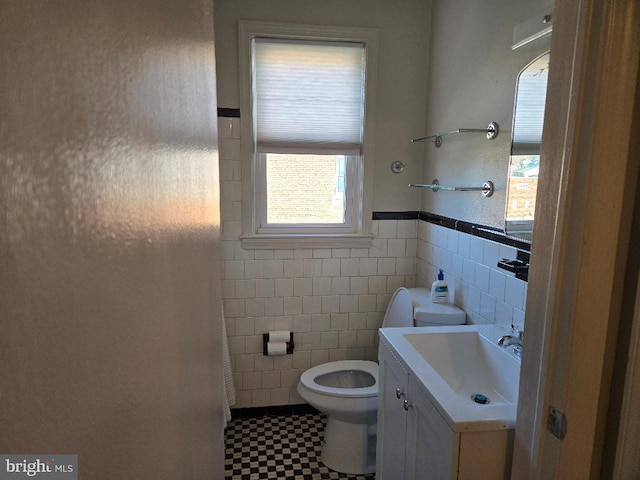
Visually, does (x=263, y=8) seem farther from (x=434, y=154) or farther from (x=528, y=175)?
(x=528, y=175)

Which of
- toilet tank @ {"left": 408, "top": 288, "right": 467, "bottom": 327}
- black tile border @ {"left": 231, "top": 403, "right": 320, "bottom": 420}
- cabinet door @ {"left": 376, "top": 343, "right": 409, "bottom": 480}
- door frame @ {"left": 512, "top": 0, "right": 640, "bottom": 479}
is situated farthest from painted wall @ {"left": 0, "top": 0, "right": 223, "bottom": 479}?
black tile border @ {"left": 231, "top": 403, "right": 320, "bottom": 420}

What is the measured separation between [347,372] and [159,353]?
2.21 m

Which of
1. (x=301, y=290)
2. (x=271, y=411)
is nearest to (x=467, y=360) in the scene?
(x=301, y=290)

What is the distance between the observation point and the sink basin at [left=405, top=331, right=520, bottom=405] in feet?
5.22

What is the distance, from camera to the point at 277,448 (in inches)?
96.3

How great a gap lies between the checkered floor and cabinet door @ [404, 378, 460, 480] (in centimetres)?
92

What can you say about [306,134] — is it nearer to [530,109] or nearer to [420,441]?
[530,109]

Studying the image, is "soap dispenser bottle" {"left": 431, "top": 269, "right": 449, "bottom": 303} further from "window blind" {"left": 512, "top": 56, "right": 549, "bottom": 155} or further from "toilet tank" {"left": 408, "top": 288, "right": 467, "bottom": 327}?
"window blind" {"left": 512, "top": 56, "right": 549, "bottom": 155}

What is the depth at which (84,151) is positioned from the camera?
27 centimetres

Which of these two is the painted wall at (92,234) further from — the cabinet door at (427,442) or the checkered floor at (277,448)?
the checkered floor at (277,448)

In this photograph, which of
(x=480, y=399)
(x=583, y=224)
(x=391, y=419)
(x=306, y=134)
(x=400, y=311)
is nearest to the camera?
(x=583, y=224)

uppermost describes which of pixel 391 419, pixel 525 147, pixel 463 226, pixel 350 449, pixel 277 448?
pixel 525 147

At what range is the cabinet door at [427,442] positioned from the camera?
122cm

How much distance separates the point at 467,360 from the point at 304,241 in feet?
3.92
